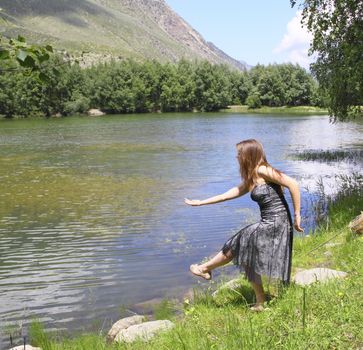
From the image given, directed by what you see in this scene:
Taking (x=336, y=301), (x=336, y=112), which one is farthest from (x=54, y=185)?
(x=336, y=301)

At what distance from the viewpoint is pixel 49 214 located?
16922 millimetres

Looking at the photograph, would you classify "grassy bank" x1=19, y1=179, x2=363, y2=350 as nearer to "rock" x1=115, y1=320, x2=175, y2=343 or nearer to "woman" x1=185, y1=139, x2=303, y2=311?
"rock" x1=115, y1=320, x2=175, y2=343

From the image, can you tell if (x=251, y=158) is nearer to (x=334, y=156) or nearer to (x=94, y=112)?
(x=334, y=156)

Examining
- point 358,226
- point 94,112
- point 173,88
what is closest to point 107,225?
point 358,226

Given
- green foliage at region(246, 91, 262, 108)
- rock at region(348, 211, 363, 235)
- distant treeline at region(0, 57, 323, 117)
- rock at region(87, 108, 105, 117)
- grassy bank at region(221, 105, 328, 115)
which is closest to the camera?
rock at region(348, 211, 363, 235)

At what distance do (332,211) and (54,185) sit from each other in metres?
14.6

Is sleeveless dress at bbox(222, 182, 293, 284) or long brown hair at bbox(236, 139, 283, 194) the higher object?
long brown hair at bbox(236, 139, 283, 194)

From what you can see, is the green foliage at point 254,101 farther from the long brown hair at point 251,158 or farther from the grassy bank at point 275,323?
the long brown hair at point 251,158

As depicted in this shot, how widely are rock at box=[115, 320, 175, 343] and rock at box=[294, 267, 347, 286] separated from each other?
6.83 feet

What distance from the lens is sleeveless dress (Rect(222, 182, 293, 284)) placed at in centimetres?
638

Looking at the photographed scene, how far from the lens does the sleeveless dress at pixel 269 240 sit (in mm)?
6383

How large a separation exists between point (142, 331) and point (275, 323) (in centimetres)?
195

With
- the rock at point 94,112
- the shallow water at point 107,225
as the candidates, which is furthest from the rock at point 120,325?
the rock at point 94,112

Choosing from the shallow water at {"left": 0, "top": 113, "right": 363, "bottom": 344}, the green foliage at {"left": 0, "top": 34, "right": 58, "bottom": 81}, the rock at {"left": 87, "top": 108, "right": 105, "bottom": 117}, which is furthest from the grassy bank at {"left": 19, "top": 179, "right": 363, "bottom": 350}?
the rock at {"left": 87, "top": 108, "right": 105, "bottom": 117}
